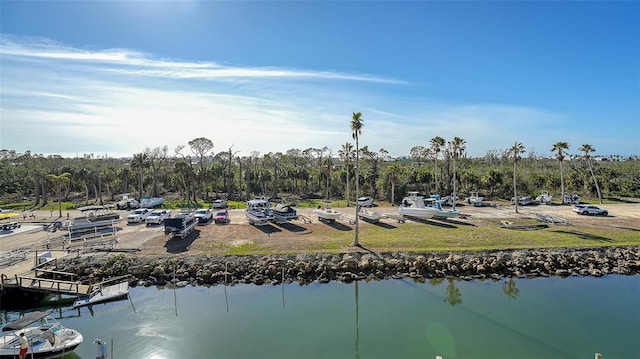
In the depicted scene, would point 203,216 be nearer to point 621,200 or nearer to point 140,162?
point 140,162

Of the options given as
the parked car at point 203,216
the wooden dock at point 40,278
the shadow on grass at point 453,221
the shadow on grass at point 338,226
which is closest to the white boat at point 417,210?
the shadow on grass at point 453,221

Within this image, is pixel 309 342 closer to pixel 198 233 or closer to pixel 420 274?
pixel 420 274

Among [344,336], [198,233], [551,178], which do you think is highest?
[551,178]

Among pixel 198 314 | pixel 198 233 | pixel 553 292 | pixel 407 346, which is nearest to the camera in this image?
pixel 407 346

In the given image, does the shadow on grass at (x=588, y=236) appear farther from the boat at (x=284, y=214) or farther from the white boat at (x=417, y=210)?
the boat at (x=284, y=214)

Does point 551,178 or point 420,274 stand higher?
point 551,178

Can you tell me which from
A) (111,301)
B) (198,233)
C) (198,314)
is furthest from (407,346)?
(198,233)
